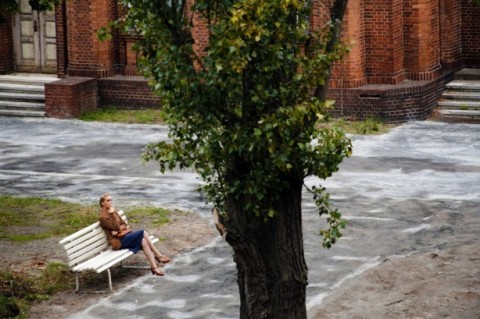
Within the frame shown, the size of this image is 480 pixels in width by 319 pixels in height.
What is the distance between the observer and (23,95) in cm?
2994

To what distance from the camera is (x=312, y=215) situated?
20.7 metres

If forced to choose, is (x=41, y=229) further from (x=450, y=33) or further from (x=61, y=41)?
(x=450, y=33)

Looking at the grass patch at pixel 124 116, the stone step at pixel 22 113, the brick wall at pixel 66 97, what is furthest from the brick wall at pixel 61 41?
the grass patch at pixel 124 116

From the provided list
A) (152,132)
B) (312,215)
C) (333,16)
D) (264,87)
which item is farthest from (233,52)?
(152,132)

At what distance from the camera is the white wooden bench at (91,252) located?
57.1ft

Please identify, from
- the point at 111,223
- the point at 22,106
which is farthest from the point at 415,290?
the point at 22,106

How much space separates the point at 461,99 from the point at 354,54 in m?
2.66

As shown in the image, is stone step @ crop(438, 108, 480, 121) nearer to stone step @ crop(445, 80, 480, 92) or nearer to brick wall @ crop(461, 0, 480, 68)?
stone step @ crop(445, 80, 480, 92)

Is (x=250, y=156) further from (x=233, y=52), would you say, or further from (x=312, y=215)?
(x=312, y=215)

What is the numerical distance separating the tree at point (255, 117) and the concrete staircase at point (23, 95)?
15824 millimetres

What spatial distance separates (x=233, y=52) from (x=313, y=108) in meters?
0.99

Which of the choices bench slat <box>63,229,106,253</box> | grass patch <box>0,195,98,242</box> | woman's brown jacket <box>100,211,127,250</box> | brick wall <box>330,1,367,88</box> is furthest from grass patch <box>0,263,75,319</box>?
brick wall <box>330,1,367,88</box>

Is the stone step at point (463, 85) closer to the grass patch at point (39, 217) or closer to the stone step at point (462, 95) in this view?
the stone step at point (462, 95)

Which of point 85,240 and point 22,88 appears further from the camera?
point 22,88
